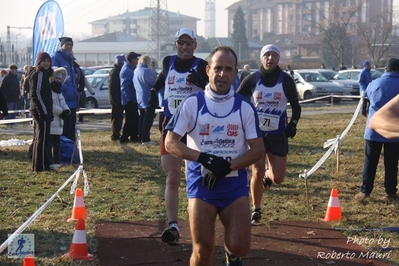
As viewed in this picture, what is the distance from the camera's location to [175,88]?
7941 millimetres

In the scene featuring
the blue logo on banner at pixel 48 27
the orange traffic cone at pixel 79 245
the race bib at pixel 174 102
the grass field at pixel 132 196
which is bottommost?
the grass field at pixel 132 196

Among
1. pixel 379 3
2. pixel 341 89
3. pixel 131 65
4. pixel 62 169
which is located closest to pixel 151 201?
pixel 62 169

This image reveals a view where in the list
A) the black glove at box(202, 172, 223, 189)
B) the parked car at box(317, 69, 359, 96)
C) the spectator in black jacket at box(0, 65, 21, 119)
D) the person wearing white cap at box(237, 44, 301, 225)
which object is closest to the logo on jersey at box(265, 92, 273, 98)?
the person wearing white cap at box(237, 44, 301, 225)

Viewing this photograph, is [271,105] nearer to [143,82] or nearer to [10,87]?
[143,82]

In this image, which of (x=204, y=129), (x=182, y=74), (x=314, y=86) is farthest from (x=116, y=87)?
(x=314, y=86)

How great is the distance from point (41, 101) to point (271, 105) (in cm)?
486

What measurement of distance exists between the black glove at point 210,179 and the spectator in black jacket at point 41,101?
7120 mm

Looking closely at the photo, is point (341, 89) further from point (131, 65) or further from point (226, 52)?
point (226, 52)

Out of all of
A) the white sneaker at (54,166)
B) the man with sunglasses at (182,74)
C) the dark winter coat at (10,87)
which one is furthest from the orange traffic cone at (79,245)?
the dark winter coat at (10,87)

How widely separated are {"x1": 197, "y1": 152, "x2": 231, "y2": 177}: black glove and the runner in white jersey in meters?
0.01

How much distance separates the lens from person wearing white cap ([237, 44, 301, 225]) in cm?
857

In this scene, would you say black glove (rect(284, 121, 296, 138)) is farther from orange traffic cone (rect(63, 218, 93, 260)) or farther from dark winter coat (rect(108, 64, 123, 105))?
dark winter coat (rect(108, 64, 123, 105))

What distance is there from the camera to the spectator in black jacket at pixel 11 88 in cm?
2323

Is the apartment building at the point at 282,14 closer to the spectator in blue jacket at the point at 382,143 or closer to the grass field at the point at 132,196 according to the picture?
the grass field at the point at 132,196
